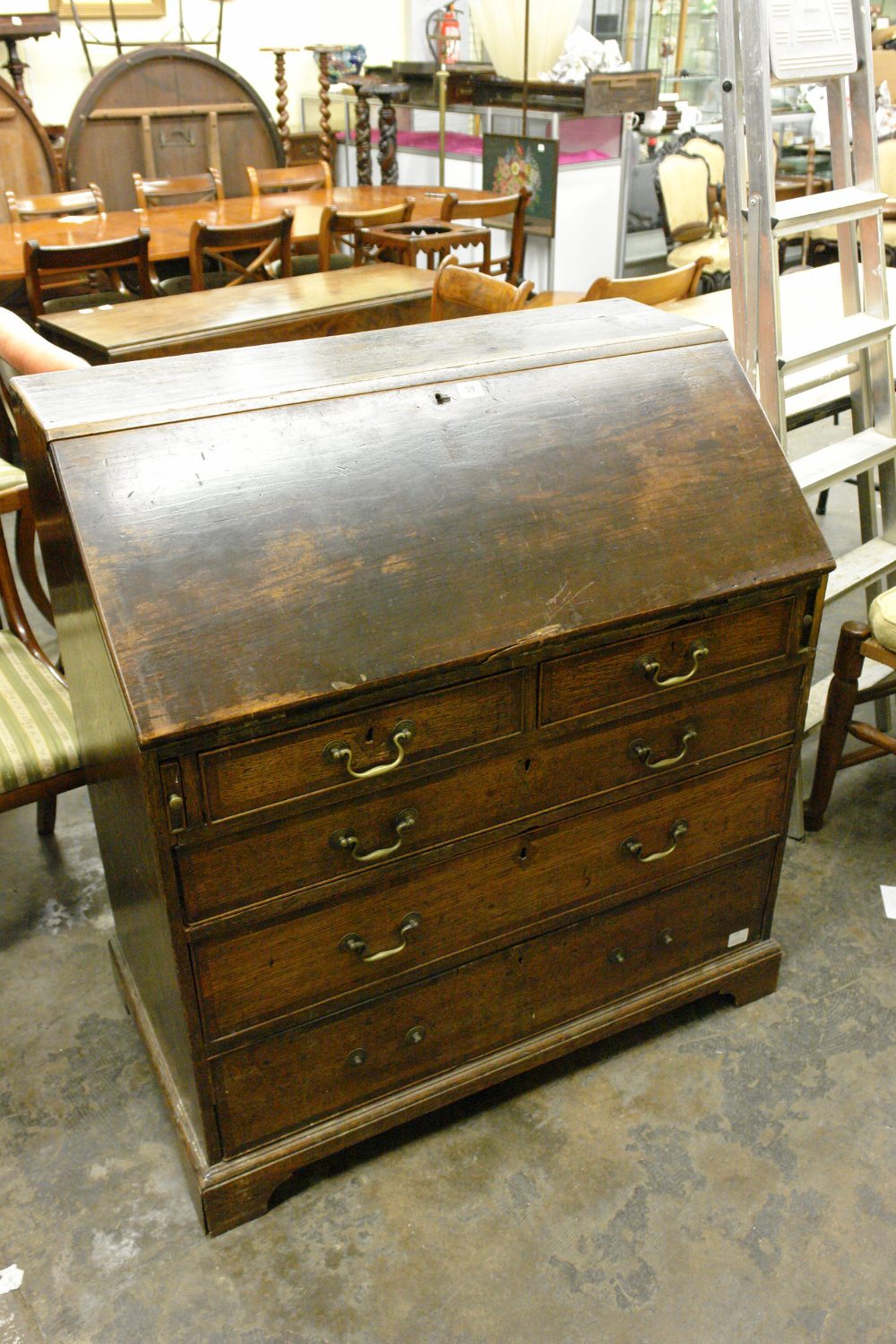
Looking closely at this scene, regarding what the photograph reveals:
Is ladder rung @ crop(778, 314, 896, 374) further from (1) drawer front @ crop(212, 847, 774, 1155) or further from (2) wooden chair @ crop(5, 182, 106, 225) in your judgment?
(2) wooden chair @ crop(5, 182, 106, 225)

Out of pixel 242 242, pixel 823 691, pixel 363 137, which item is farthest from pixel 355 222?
pixel 823 691

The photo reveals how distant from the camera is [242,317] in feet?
10.7

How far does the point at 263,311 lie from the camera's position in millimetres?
3318

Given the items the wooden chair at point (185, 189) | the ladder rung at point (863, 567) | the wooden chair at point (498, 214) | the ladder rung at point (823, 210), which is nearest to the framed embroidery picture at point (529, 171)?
the wooden chair at point (498, 214)

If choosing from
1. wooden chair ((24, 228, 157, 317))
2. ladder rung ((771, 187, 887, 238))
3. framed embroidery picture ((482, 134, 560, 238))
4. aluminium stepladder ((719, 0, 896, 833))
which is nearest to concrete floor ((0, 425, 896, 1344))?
aluminium stepladder ((719, 0, 896, 833))

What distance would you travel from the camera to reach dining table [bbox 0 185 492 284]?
4.48 metres

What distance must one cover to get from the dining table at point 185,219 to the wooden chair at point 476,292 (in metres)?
1.95

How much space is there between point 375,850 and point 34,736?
78cm

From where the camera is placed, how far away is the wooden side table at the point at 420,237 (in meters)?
4.29

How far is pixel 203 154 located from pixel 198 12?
0.86m

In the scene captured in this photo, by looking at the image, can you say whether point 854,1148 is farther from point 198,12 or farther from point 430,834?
point 198,12

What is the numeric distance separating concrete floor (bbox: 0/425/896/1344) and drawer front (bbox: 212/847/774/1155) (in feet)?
0.52

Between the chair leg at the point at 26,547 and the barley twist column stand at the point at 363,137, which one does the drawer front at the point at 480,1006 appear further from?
the barley twist column stand at the point at 363,137

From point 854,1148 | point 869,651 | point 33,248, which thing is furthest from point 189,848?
point 33,248
